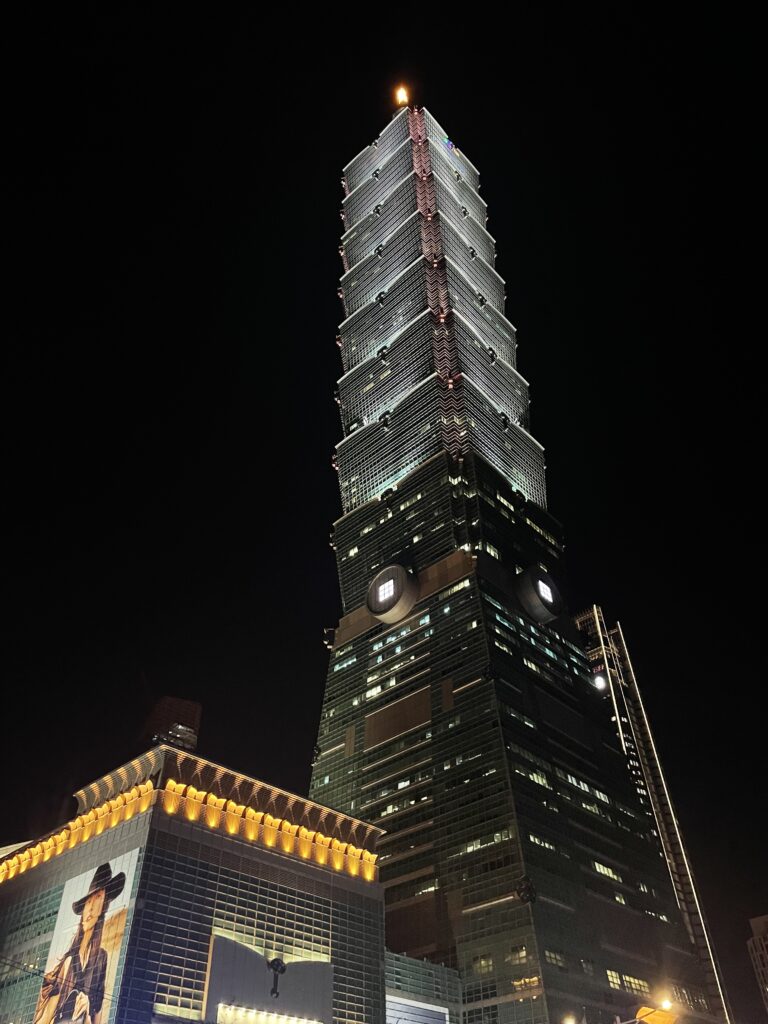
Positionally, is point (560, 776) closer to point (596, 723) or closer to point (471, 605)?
point (596, 723)

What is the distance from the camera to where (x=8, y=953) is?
284 ft

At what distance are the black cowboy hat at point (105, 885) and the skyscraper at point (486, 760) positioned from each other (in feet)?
181

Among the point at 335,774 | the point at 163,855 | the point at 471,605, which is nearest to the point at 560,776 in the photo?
the point at 471,605

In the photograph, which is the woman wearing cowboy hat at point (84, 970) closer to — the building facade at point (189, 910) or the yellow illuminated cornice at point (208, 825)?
the building facade at point (189, 910)

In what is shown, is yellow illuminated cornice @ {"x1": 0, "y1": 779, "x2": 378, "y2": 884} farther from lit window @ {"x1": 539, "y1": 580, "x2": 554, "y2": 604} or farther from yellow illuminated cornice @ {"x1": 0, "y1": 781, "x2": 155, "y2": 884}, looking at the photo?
lit window @ {"x1": 539, "y1": 580, "x2": 554, "y2": 604}

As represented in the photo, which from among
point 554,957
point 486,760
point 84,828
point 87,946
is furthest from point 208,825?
point 486,760

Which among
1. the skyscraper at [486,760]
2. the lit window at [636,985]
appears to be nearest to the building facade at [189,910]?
the skyscraper at [486,760]

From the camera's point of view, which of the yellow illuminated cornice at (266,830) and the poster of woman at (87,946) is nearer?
the poster of woman at (87,946)

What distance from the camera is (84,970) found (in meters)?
75.0

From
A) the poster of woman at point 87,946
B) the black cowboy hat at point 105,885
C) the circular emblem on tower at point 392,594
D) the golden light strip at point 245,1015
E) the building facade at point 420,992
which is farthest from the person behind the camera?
the circular emblem on tower at point 392,594

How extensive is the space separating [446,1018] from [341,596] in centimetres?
9314

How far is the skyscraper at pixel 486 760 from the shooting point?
11469cm

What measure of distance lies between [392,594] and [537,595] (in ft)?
91.1

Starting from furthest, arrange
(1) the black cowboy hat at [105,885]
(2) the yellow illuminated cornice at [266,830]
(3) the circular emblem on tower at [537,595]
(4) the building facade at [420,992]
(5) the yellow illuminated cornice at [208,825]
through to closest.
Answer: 1. (3) the circular emblem on tower at [537,595]
2. (4) the building facade at [420,992]
3. (2) the yellow illuminated cornice at [266,830]
4. (5) the yellow illuminated cornice at [208,825]
5. (1) the black cowboy hat at [105,885]
